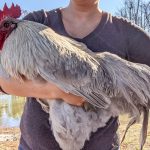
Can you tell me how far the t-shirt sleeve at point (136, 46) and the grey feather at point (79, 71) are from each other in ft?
0.92

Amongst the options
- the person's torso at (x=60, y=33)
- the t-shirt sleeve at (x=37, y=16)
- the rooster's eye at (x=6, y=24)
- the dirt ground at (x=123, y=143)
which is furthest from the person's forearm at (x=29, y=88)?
the dirt ground at (x=123, y=143)

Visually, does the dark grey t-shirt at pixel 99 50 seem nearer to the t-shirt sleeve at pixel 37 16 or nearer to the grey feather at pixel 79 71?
the t-shirt sleeve at pixel 37 16

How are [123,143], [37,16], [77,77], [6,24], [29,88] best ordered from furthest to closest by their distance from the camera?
1. [123,143]
2. [37,16]
3. [6,24]
4. [29,88]
5. [77,77]

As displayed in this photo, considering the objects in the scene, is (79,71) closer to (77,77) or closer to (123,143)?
(77,77)

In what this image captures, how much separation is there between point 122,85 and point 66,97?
0.31 metres

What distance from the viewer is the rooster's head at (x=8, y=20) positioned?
8.58 ft

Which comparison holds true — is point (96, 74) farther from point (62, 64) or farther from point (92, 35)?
point (92, 35)

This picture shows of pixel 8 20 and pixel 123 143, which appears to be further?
pixel 123 143

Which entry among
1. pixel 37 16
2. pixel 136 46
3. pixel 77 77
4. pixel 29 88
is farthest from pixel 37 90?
pixel 136 46

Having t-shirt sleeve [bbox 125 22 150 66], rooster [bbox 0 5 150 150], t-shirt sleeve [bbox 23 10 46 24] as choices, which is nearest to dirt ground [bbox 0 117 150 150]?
t-shirt sleeve [bbox 125 22 150 66]

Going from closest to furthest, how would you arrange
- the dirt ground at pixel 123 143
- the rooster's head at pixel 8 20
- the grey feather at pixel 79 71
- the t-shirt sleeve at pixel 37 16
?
the grey feather at pixel 79 71 < the rooster's head at pixel 8 20 < the t-shirt sleeve at pixel 37 16 < the dirt ground at pixel 123 143

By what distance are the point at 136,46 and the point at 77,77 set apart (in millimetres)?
621

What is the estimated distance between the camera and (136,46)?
2.79m

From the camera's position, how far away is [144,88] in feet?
7.91
